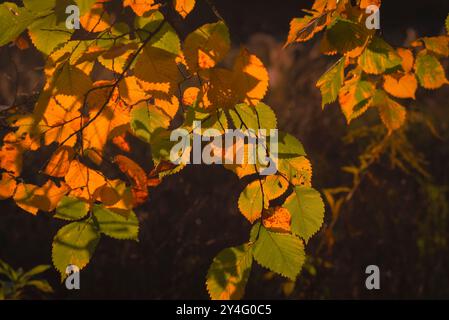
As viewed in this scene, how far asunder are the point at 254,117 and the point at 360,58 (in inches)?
8.9

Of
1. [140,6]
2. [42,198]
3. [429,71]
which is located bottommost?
[42,198]

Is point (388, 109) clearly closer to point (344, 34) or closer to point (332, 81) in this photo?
point (332, 81)

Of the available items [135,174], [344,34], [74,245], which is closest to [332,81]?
[344,34]

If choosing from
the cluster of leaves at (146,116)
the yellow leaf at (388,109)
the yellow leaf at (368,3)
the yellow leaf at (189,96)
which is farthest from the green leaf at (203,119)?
the yellow leaf at (388,109)

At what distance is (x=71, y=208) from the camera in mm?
856

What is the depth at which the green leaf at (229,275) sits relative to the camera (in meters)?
0.80

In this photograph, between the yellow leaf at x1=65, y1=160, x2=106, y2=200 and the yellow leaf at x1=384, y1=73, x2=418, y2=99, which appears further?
the yellow leaf at x1=384, y1=73, x2=418, y2=99

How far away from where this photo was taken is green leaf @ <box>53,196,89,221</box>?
2.78 ft

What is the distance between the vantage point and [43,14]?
2.52ft

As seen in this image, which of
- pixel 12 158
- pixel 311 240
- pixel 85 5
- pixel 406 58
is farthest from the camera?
pixel 311 240

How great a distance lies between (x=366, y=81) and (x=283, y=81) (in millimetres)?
3032

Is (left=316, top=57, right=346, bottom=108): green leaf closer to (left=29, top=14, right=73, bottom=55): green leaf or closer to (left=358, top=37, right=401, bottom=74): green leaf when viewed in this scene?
(left=358, top=37, right=401, bottom=74): green leaf

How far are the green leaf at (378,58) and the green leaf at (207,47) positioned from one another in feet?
0.91

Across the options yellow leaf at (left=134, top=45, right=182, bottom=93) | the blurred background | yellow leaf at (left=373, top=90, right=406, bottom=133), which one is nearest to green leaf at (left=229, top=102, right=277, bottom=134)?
yellow leaf at (left=134, top=45, right=182, bottom=93)
